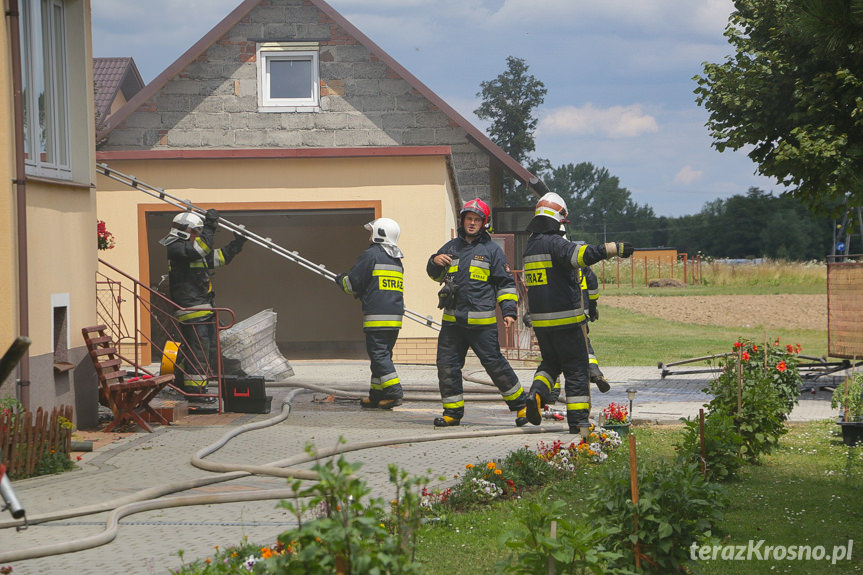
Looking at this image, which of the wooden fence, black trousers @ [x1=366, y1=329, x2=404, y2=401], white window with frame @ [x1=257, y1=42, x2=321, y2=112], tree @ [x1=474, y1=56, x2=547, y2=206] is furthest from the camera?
tree @ [x1=474, y1=56, x2=547, y2=206]

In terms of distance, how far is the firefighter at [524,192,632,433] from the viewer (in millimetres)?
9070

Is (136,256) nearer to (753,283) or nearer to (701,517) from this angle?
(701,517)

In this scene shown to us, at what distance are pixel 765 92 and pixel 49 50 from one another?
8145mm

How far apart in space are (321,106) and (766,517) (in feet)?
46.6

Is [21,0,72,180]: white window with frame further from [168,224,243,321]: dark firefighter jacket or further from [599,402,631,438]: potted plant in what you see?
[599,402,631,438]: potted plant

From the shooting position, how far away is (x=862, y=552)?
5.15 metres

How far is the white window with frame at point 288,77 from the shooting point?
18625mm

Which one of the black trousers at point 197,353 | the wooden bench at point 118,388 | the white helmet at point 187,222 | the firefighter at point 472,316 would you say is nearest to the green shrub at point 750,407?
the firefighter at point 472,316

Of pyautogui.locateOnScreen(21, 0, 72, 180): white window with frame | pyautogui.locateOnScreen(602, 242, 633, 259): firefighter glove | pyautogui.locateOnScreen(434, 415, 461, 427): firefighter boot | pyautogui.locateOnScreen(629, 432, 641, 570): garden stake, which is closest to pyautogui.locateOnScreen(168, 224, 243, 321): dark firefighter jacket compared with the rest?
pyautogui.locateOnScreen(21, 0, 72, 180): white window with frame

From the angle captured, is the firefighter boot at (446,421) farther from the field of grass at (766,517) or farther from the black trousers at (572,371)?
the field of grass at (766,517)

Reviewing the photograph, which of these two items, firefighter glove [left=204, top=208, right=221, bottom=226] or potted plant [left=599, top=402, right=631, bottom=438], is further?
firefighter glove [left=204, top=208, right=221, bottom=226]

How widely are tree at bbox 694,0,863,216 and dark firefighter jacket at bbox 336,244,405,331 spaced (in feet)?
15.3

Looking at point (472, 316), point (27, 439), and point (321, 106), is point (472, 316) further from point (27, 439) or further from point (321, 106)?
point (321, 106)
